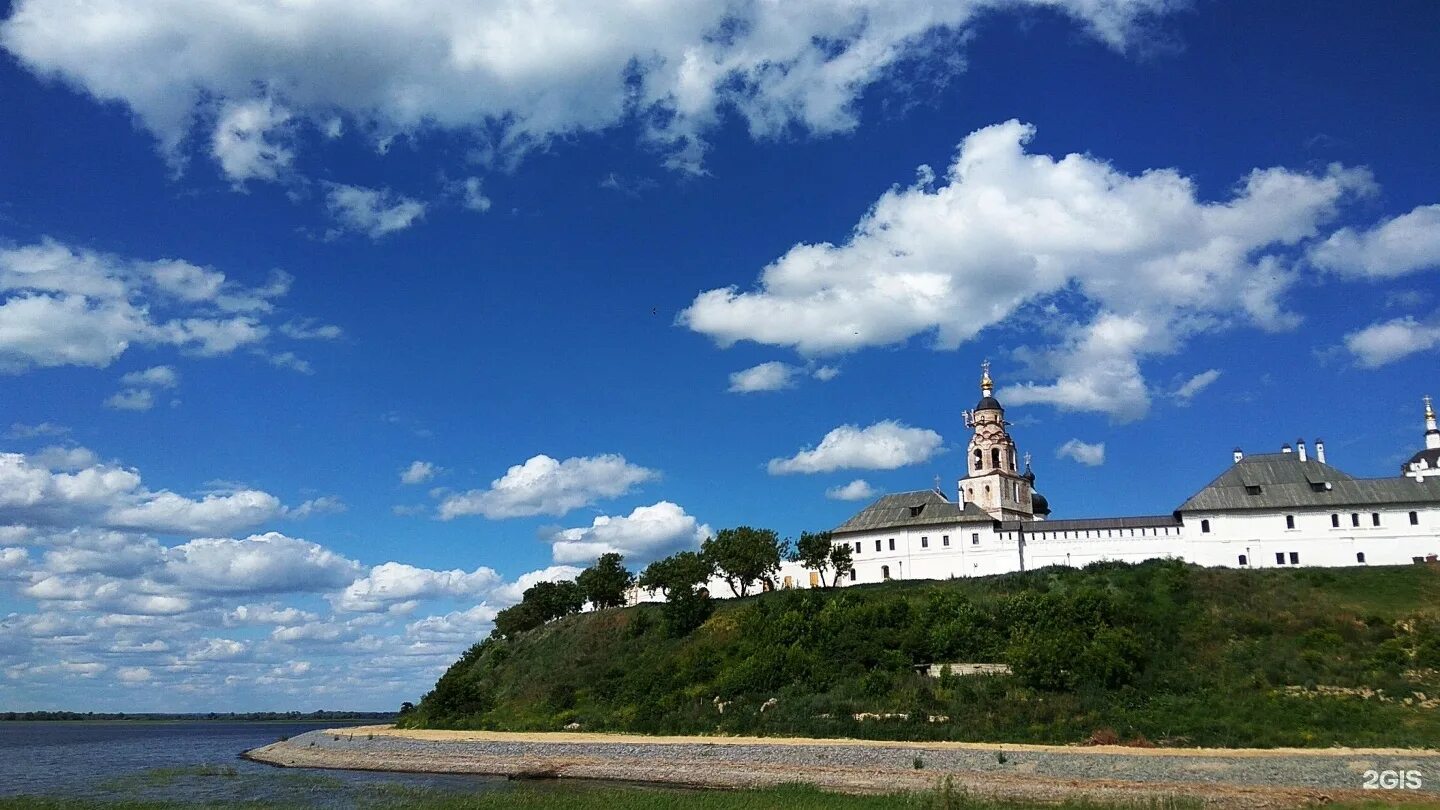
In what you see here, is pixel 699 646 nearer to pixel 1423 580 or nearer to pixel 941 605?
pixel 941 605

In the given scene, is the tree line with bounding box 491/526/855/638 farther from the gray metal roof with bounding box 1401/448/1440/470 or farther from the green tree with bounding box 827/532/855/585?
the gray metal roof with bounding box 1401/448/1440/470

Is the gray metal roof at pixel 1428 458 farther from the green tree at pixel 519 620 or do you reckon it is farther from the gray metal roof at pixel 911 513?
the green tree at pixel 519 620

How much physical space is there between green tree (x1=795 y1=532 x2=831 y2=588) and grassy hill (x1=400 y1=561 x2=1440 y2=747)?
577 centimetres

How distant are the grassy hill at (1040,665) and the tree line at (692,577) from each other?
2322 mm

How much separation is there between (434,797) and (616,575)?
41493 mm

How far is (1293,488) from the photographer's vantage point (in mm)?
59906

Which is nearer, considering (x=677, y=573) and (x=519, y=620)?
(x=677, y=573)

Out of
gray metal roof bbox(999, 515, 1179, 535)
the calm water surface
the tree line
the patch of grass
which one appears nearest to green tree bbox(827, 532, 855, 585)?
the tree line

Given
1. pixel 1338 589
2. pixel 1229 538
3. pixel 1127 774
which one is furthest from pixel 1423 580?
pixel 1127 774

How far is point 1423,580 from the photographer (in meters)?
49.1

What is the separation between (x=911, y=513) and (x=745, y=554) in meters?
12.8

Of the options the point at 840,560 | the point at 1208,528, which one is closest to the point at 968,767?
the point at 840,560

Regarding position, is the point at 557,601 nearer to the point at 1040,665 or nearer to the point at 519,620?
the point at 519,620

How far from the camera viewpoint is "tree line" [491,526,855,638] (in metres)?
58.9
